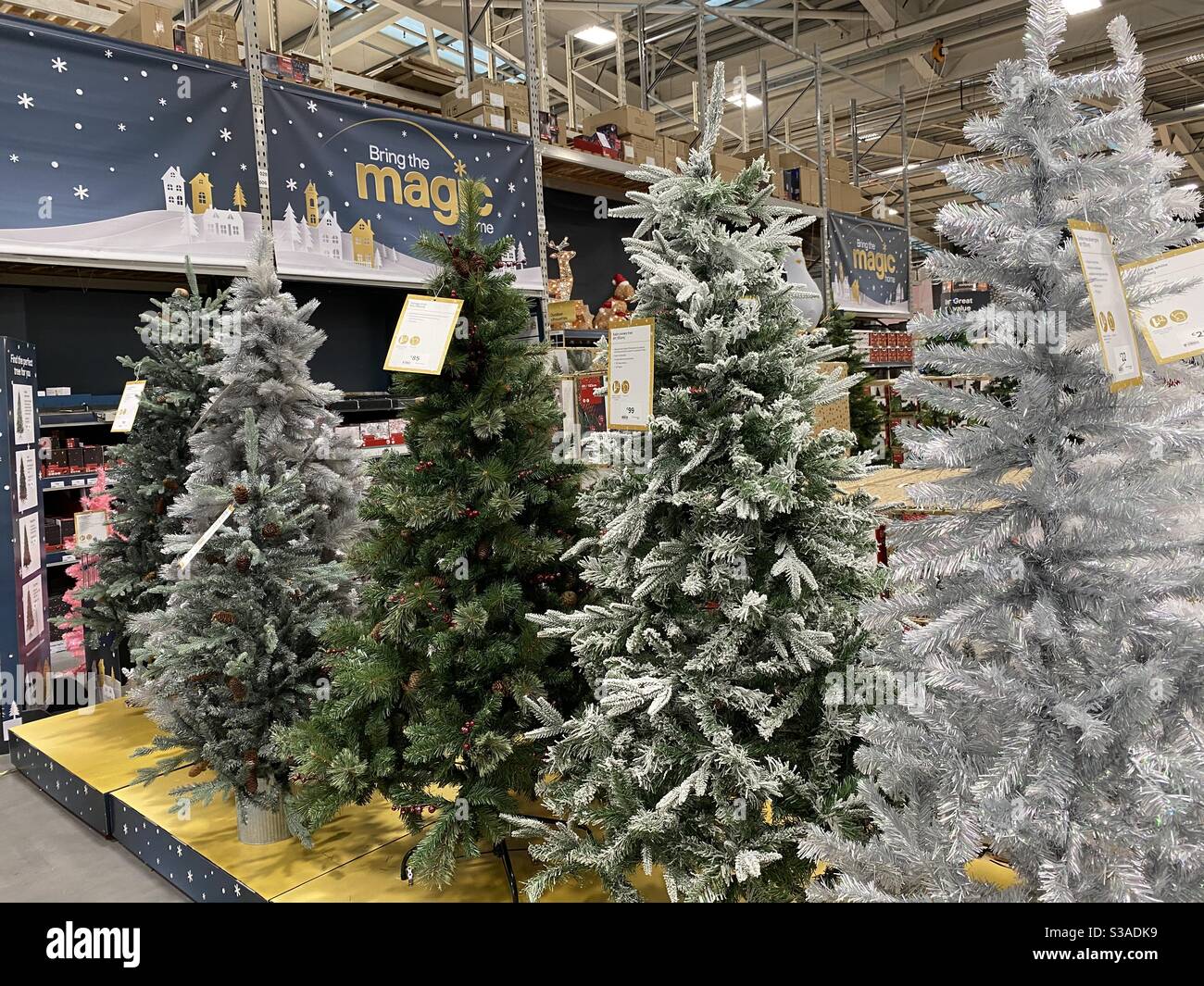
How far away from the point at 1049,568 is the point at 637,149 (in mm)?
5532

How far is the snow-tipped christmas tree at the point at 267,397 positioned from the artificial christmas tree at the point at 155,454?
1.67 feet

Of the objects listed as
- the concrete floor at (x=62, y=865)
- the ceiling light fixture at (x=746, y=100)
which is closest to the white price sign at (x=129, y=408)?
the concrete floor at (x=62, y=865)

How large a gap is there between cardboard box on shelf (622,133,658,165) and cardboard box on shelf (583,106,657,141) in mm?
32

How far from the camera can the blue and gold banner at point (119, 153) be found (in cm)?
334

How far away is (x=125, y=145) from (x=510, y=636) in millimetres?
3089

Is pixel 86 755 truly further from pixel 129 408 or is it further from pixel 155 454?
pixel 129 408

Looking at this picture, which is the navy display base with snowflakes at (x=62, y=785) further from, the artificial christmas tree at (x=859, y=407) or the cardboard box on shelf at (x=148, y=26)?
the artificial christmas tree at (x=859, y=407)

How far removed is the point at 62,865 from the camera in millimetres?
2533

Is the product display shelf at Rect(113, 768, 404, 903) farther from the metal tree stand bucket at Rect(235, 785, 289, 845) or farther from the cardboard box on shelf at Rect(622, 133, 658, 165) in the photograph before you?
the cardboard box on shelf at Rect(622, 133, 658, 165)

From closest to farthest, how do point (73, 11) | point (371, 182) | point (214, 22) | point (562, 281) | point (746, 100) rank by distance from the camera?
point (214, 22) → point (73, 11) → point (371, 182) → point (562, 281) → point (746, 100)

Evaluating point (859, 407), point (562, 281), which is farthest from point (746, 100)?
point (859, 407)

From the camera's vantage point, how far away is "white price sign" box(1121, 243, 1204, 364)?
42.3 inches

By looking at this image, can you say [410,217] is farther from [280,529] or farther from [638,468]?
[638,468]
